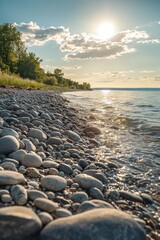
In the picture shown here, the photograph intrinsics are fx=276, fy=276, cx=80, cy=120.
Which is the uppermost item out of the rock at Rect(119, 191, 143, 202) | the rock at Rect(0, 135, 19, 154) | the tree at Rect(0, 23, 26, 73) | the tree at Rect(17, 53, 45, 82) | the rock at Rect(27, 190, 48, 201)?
the tree at Rect(0, 23, 26, 73)

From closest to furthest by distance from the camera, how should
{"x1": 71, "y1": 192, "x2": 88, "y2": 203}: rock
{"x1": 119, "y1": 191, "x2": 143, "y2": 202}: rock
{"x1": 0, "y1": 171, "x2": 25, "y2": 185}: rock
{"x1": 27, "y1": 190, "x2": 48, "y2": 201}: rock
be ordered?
1. {"x1": 27, "y1": 190, "x2": 48, "y2": 201}: rock
2. {"x1": 0, "y1": 171, "x2": 25, "y2": 185}: rock
3. {"x1": 71, "y1": 192, "x2": 88, "y2": 203}: rock
4. {"x1": 119, "y1": 191, "x2": 143, "y2": 202}: rock

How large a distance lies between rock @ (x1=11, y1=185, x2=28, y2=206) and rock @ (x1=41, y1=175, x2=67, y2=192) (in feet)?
1.47

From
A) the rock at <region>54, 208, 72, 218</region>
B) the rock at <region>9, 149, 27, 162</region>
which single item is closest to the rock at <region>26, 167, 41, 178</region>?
the rock at <region>9, 149, 27, 162</region>

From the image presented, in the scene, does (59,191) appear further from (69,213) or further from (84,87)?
(84,87)

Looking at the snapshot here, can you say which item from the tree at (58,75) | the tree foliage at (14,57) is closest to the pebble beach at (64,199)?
the tree foliage at (14,57)

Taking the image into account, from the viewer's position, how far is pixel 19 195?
9.75 feet

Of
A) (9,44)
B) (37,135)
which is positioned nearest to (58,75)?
(9,44)

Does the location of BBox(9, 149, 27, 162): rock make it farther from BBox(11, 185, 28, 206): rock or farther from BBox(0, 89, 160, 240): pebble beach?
BBox(11, 185, 28, 206): rock

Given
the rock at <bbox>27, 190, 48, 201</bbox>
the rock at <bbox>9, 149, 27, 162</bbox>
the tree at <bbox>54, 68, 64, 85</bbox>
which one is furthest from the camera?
the tree at <bbox>54, 68, 64, 85</bbox>

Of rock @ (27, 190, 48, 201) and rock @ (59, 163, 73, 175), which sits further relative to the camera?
rock @ (59, 163, 73, 175)

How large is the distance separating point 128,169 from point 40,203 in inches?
115

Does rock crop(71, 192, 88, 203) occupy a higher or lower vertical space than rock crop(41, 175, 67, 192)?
lower

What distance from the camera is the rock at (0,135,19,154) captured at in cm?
440

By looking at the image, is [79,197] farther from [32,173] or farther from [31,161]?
[31,161]
